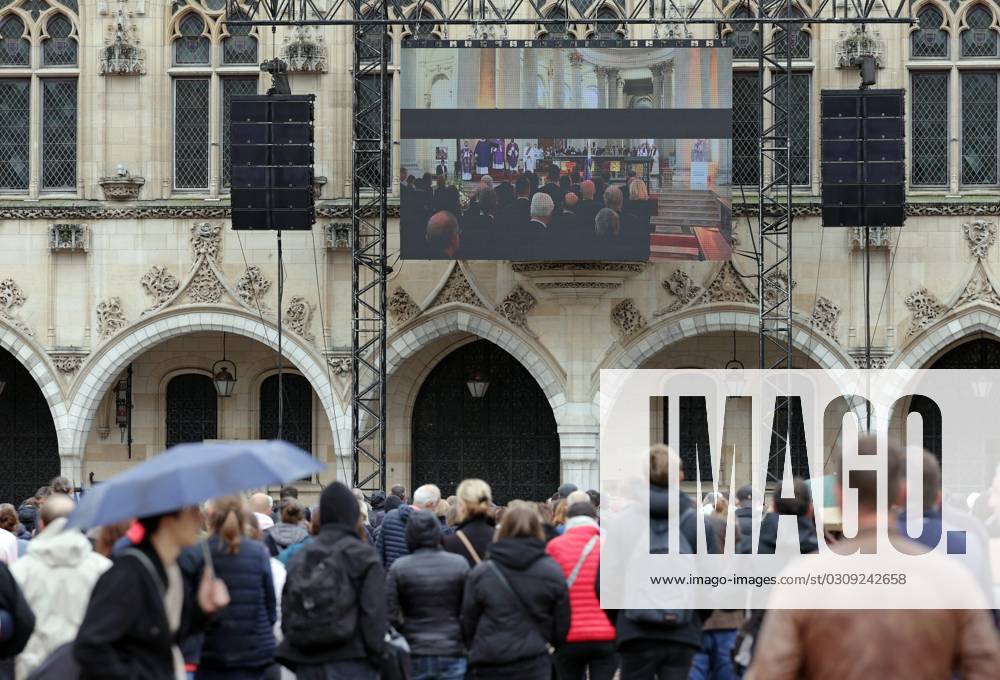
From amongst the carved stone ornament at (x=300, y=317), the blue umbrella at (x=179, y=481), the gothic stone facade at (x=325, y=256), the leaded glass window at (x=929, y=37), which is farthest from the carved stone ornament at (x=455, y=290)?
the blue umbrella at (x=179, y=481)

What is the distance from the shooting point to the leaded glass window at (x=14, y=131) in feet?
81.4

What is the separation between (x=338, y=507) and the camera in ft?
27.2

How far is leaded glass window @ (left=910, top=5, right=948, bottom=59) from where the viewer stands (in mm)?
23938

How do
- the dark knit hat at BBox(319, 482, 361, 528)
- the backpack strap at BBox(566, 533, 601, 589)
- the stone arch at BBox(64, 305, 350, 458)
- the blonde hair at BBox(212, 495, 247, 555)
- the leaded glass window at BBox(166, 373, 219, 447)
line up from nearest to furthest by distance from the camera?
1. the blonde hair at BBox(212, 495, 247, 555)
2. the dark knit hat at BBox(319, 482, 361, 528)
3. the backpack strap at BBox(566, 533, 601, 589)
4. the stone arch at BBox(64, 305, 350, 458)
5. the leaded glass window at BBox(166, 373, 219, 447)

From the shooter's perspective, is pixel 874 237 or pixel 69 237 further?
pixel 69 237

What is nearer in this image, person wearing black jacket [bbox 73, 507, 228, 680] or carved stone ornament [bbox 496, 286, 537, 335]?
person wearing black jacket [bbox 73, 507, 228, 680]

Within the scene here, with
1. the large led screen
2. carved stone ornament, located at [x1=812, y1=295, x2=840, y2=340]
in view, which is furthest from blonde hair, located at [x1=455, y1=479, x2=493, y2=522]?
carved stone ornament, located at [x1=812, y1=295, x2=840, y2=340]

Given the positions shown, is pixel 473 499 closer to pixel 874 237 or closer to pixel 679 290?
pixel 679 290

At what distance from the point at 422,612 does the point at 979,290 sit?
1602 centimetres

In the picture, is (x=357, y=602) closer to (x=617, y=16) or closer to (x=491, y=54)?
(x=491, y=54)

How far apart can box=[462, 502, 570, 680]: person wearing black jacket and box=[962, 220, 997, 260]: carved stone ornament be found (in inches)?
630

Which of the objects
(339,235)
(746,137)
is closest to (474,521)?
(339,235)

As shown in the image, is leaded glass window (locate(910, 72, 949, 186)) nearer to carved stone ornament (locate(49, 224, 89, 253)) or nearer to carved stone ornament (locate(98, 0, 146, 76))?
carved stone ornament (locate(98, 0, 146, 76))

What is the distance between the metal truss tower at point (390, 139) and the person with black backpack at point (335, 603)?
14.4 m
